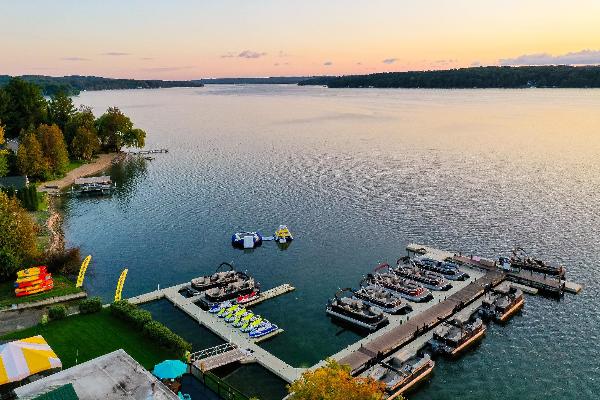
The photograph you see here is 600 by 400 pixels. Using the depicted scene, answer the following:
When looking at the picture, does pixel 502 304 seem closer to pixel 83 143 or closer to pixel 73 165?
pixel 73 165

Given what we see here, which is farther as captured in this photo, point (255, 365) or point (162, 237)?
point (162, 237)

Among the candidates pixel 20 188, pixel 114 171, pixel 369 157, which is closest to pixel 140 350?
pixel 20 188

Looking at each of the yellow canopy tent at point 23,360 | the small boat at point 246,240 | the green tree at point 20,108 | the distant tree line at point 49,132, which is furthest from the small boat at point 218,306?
the green tree at point 20,108

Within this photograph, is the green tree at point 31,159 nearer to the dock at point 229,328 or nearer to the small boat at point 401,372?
the dock at point 229,328

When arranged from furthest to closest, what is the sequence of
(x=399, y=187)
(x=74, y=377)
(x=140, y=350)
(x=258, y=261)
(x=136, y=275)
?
(x=399, y=187) < (x=258, y=261) < (x=136, y=275) < (x=140, y=350) < (x=74, y=377)

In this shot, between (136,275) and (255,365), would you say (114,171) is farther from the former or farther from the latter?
(255,365)

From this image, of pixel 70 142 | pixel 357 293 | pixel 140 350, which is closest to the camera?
pixel 140 350

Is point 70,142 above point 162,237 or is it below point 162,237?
above

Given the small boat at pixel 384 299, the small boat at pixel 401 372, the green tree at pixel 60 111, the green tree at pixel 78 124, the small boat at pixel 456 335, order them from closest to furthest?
the small boat at pixel 401 372 → the small boat at pixel 456 335 → the small boat at pixel 384 299 → the green tree at pixel 78 124 → the green tree at pixel 60 111
